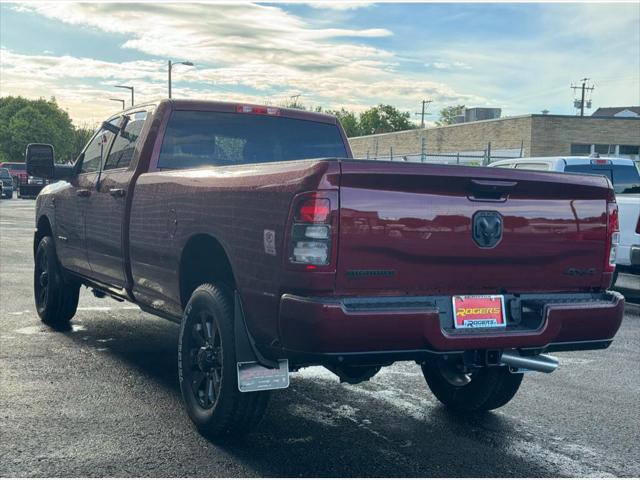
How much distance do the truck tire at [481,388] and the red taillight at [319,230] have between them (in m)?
1.72

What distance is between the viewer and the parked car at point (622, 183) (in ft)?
33.3

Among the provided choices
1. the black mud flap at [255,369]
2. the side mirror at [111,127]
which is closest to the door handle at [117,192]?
the side mirror at [111,127]

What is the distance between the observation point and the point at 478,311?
4.07 meters

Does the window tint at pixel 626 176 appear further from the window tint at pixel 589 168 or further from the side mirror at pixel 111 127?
the side mirror at pixel 111 127

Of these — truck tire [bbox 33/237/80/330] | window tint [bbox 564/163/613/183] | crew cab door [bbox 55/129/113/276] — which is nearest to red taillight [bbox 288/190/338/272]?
crew cab door [bbox 55/129/113/276]

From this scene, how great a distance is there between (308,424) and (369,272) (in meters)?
1.49

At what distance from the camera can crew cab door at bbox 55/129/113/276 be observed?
677 cm

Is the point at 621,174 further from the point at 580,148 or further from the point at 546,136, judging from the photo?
the point at 580,148

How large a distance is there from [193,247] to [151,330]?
327cm

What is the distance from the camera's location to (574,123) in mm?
42062

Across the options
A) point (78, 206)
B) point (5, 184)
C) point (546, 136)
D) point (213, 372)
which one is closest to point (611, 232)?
point (213, 372)

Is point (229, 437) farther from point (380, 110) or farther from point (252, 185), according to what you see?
point (380, 110)

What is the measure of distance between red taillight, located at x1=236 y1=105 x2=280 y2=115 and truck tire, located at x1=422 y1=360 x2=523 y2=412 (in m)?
2.40

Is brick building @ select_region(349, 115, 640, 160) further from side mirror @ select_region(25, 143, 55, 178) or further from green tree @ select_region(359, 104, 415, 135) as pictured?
green tree @ select_region(359, 104, 415, 135)
